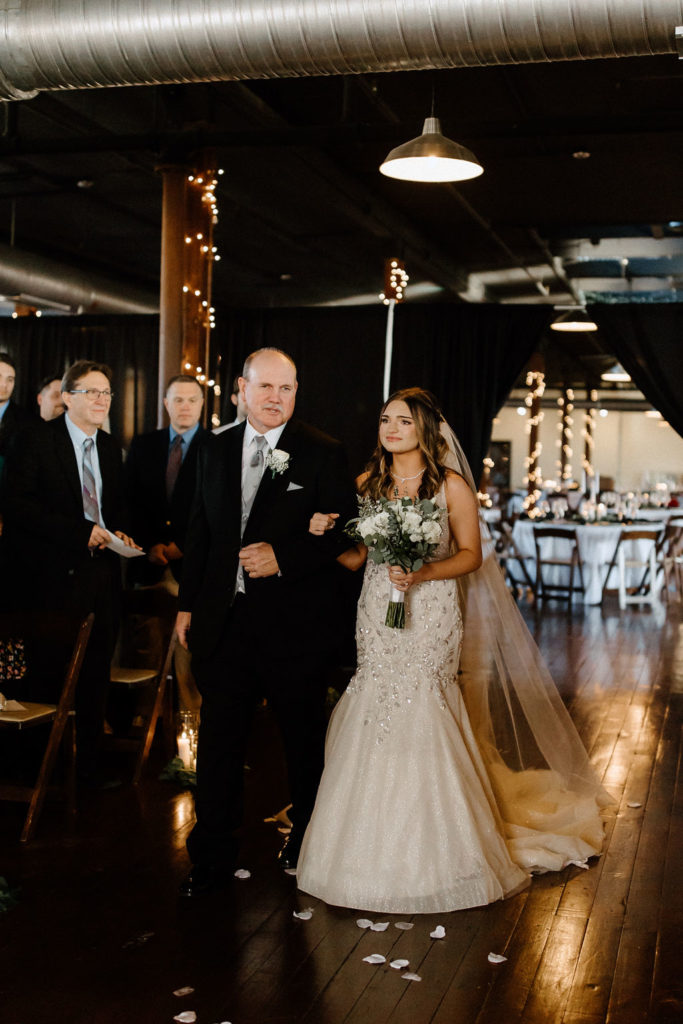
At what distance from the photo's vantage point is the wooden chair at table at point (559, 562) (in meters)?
11.6

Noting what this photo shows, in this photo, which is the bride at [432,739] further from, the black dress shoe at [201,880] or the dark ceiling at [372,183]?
the dark ceiling at [372,183]

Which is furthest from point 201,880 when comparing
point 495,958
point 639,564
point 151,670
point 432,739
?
point 639,564

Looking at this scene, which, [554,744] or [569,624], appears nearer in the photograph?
[554,744]

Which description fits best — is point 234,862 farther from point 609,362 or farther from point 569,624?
point 609,362

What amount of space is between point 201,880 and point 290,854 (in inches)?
15.6

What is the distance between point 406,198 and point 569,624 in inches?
195

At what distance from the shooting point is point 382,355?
33.9ft

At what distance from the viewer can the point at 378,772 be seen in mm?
3650

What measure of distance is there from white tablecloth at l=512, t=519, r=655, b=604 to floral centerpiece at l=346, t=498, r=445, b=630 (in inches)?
339

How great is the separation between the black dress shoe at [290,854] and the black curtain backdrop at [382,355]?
624 cm

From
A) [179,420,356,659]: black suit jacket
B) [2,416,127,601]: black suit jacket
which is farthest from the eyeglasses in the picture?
[179,420,356,659]: black suit jacket

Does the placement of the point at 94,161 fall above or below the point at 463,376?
above

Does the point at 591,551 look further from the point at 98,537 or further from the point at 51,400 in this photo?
the point at 98,537

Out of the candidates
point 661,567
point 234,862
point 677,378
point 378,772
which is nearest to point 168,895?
point 234,862
